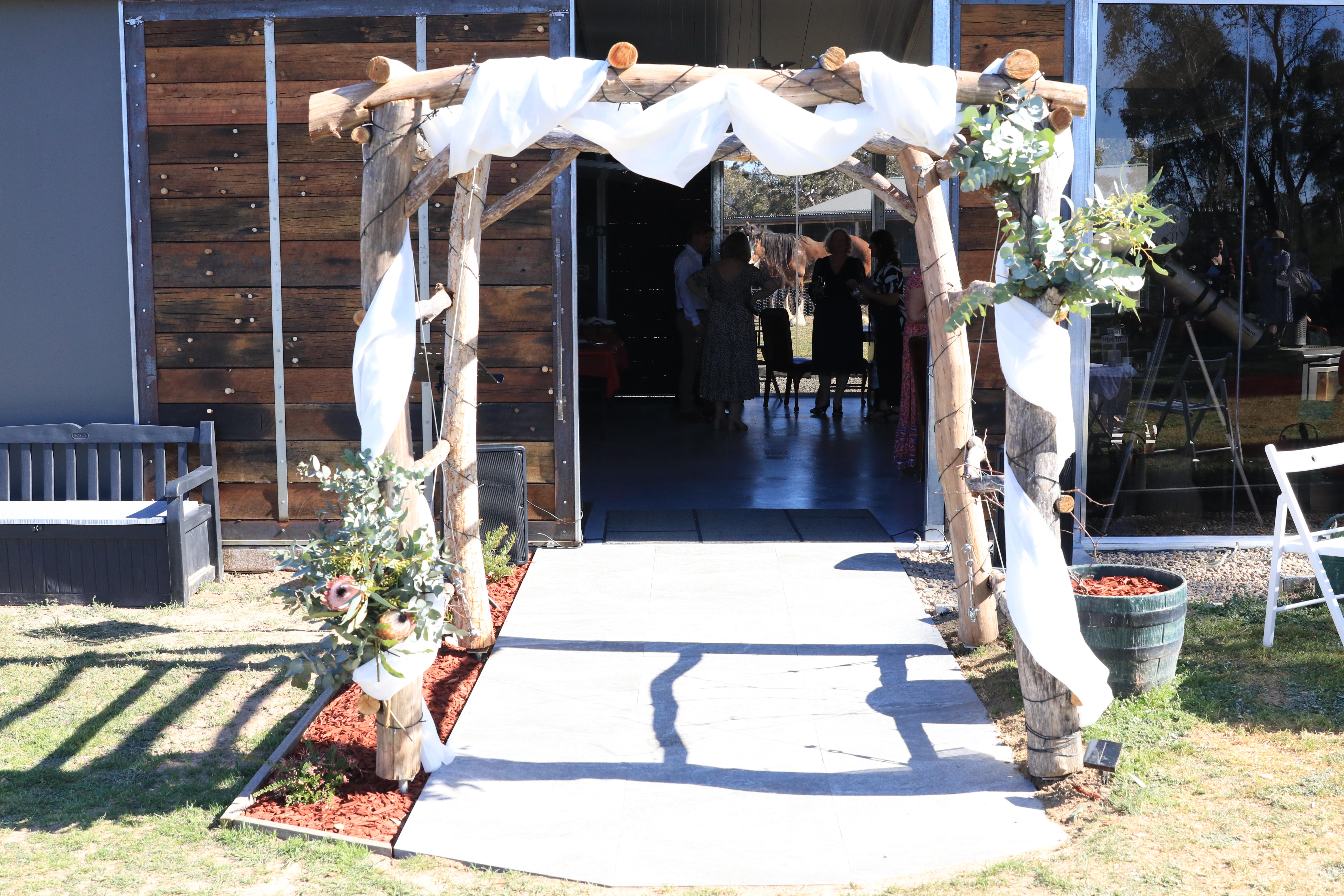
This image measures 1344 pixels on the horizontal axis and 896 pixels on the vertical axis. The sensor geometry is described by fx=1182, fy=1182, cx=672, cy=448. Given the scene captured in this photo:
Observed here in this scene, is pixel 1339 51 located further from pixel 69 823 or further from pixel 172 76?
pixel 69 823

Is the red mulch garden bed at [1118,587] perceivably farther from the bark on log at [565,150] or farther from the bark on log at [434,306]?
the bark on log at [434,306]

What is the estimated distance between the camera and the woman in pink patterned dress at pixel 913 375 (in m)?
7.74

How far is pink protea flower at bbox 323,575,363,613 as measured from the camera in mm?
3322

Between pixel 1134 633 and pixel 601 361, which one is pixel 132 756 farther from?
pixel 601 361

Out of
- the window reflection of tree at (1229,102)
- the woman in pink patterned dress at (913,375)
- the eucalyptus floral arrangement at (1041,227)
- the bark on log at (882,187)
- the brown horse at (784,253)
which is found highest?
the brown horse at (784,253)

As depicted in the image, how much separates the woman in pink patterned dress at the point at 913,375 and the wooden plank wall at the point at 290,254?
8.70 ft

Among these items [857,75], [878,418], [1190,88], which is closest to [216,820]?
[857,75]

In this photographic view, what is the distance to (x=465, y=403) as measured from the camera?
191 inches

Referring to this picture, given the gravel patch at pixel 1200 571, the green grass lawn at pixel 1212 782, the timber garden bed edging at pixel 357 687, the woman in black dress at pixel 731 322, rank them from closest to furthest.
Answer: the green grass lawn at pixel 1212 782 < the timber garden bed edging at pixel 357 687 < the gravel patch at pixel 1200 571 < the woman in black dress at pixel 731 322

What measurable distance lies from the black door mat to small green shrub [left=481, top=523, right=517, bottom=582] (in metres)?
0.85

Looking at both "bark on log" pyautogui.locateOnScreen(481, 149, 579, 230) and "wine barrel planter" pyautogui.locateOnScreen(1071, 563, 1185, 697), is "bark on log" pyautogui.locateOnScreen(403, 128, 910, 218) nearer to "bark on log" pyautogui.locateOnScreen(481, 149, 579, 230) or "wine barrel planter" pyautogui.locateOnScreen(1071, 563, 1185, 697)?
"bark on log" pyautogui.locateOnScreen(481, 149, 579, 230)

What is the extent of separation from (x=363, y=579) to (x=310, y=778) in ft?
2.26

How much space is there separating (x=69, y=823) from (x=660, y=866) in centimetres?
181

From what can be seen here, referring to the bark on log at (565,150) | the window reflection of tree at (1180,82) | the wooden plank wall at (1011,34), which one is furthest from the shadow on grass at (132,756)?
the window reflection of tree at (1180,82)
